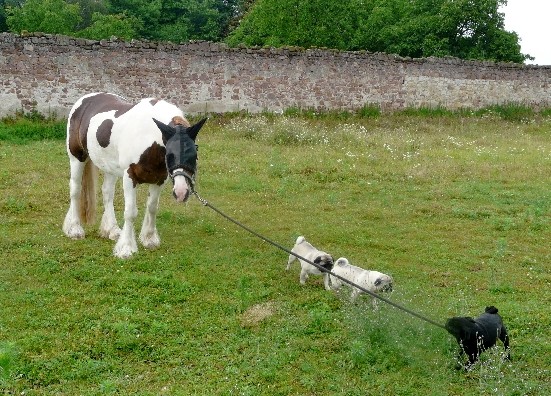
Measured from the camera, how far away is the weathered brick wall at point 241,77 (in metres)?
15.1

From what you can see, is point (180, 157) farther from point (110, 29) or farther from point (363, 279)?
point (110, 29)

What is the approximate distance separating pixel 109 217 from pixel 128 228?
0.77 meters

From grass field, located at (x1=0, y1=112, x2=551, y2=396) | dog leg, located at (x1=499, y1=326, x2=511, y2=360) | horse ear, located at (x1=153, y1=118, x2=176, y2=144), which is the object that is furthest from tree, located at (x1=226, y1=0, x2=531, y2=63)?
dog leg, located at (x1=499, y1=326, x2=511, y2=360)

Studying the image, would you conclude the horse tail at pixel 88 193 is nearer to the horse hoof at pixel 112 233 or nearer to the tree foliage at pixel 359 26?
the horse hoof at pixel 112 233

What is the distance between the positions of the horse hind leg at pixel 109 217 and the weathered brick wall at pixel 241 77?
8.65 meters

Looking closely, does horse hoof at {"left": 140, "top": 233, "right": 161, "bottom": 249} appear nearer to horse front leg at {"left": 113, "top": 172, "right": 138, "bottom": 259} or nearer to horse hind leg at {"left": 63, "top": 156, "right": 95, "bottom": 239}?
horse front leg at {"left": 113, "top": 172, "right": 138, "bottom": 259}

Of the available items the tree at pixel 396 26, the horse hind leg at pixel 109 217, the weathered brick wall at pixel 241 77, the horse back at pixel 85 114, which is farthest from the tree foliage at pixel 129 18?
the horse hind leg at pixel 109 217

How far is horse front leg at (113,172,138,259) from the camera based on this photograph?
22.1ft

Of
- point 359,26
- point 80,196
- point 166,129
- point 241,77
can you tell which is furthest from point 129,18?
point 166,129

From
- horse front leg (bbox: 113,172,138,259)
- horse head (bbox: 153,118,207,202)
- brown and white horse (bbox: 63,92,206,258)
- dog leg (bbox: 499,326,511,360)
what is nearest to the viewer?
dog leg (bbox: 499,326,511,360)

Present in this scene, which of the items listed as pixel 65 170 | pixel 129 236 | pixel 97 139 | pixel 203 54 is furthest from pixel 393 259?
pixel 203 54

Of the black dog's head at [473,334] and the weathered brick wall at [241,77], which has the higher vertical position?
the weathered brick wall at [241,77]

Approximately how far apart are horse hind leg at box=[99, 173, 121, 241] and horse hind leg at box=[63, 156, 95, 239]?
0.20 meters

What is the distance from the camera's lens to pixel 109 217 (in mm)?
7488
